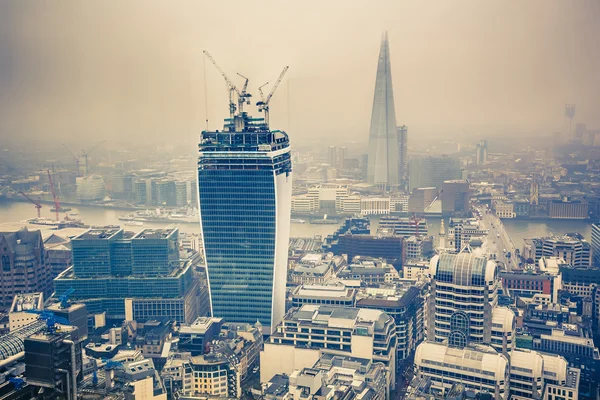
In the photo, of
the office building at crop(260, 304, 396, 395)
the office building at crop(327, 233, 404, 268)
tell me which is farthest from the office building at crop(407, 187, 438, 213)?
the office building at crop(260, 304, 396, 395)

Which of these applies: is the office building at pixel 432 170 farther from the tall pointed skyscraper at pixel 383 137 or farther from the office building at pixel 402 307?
the office building at pixel 402 307

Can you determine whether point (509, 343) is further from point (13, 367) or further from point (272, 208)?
point (13, 367)

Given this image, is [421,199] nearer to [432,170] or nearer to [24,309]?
[432,170]

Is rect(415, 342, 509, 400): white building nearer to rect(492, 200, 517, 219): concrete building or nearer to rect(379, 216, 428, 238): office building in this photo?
rect(379, 216, 428, 238): office building

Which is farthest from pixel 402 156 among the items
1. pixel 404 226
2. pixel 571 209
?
pixel 571 209

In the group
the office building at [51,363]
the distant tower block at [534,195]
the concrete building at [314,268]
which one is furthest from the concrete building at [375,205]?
the office building at [51,363]

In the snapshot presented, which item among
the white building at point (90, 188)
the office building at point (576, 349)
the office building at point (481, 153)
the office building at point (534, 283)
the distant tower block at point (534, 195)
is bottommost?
the office building at point (576, 349)
